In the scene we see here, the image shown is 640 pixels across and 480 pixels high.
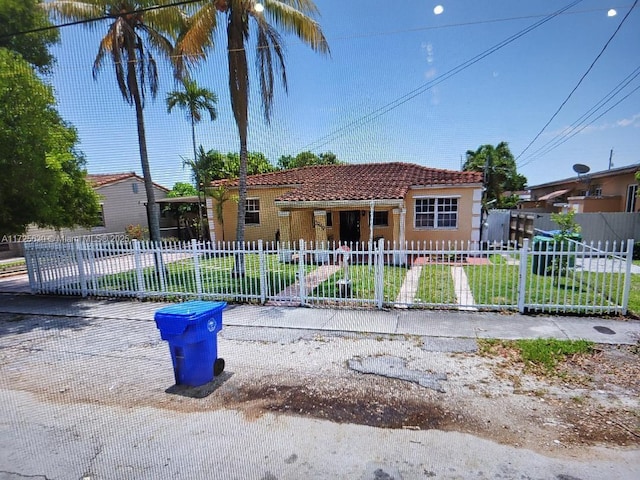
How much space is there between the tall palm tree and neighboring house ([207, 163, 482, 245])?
18.5 ft

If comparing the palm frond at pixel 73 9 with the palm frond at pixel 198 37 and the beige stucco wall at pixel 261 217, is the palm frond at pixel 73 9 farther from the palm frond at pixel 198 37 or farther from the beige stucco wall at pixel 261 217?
the beige stucco wall at pixel 261 217

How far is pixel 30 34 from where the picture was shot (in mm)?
7570

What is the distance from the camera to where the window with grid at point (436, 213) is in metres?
13.1

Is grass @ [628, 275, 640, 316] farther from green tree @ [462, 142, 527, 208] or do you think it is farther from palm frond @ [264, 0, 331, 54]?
green tree @ [462, 142, 527, 208]

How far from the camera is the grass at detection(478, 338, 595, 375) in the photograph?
13.5ft

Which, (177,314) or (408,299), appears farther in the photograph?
(408,299)

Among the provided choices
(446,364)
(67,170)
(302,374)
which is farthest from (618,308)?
(67,170)

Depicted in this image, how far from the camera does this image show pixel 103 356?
187 inches

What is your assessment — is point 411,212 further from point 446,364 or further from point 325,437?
point 325,437

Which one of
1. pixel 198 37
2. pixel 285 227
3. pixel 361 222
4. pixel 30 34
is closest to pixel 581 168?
pixel 361 222

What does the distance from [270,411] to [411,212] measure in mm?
11387

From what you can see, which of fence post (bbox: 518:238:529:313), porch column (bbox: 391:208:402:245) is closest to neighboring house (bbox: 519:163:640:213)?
porch column (bbox: 391:208:402:245)

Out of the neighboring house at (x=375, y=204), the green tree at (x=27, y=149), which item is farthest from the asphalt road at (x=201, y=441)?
the neighboring house at (x=375, y=204)

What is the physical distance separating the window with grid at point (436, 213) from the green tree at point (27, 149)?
11.4 m
